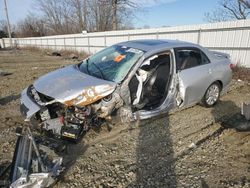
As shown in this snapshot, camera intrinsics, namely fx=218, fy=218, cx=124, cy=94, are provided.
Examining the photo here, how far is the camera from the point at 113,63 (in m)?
4.12

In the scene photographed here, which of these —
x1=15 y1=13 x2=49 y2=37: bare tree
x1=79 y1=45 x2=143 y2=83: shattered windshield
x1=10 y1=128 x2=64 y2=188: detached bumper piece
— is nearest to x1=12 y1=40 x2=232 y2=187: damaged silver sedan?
x1=79 y1=45 x2=143 y2=83: shattered windshield

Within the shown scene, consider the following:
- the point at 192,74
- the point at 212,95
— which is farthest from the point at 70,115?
the point at 212,95

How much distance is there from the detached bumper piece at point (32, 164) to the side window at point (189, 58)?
291 centimetres

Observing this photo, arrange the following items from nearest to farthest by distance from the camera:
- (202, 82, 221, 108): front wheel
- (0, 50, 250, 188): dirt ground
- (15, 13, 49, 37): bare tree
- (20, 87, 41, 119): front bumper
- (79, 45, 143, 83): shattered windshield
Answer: (0, 50, 250, 188): dirt ground → (20, 87, 41, 119): front bumper → (79, 45, 143, 83): shattered windshield → (202, 82, 221, 108): front wheel → (15, 13, 49, 37): bare tree

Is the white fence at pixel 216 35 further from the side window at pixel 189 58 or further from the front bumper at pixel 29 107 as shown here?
the front bumper at pixel 29 107

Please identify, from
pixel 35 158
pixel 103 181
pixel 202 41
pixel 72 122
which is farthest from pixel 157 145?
pixel 202 41

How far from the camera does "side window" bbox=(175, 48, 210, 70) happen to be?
4.45 metres

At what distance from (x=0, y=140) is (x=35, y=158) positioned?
1.57m

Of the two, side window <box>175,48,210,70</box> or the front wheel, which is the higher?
side window <box>175,48,210,70</box>

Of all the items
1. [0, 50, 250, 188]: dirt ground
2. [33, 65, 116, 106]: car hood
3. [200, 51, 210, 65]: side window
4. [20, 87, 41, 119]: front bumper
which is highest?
[200, 51, 210, 65]: side window

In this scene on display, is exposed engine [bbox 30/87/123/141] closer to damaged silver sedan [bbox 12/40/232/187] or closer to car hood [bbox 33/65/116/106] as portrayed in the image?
damaged silver sedan [bbox 12/40/232/187]

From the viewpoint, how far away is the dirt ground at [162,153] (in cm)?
281

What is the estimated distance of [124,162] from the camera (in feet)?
10.5

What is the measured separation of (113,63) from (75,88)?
100cm
